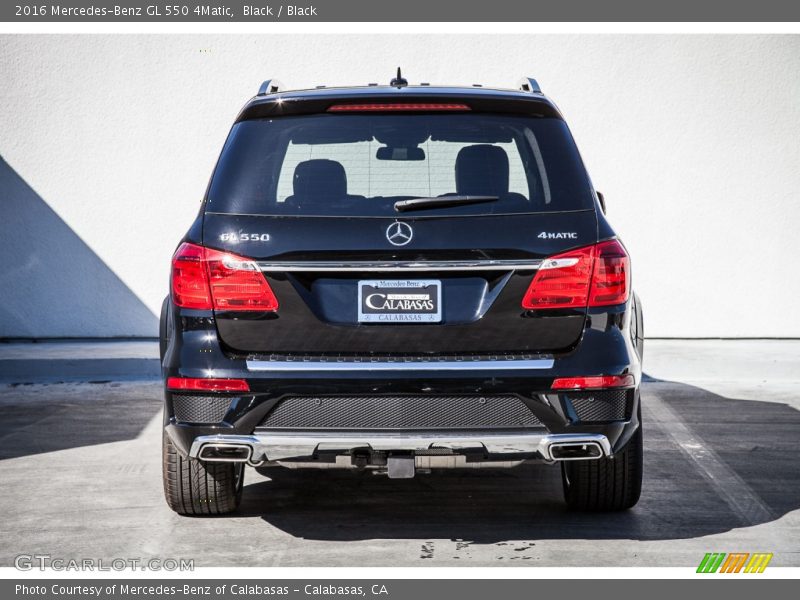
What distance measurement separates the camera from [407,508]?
561 centimetres

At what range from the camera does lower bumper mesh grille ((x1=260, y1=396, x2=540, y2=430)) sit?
4.47 metres

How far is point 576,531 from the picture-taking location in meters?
5.14

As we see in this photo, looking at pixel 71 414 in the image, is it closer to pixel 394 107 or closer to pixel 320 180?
pixel 320 180

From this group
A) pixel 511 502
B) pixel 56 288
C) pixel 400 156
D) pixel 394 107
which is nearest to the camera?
pixel 394 107

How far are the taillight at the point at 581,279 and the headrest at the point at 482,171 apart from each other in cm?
41

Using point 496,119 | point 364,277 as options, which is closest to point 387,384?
point 364,277

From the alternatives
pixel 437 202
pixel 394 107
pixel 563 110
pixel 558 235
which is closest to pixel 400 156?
pixel 394 107

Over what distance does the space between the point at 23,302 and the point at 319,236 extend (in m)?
7.97

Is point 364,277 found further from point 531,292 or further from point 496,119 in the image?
point 496,119

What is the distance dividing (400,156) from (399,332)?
3.24ft

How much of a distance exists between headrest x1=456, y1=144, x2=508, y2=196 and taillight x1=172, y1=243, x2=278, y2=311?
0.91 metres

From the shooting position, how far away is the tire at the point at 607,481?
5223 millimetres

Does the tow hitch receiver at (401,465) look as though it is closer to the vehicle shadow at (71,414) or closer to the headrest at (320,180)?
the headrest at (320,180)

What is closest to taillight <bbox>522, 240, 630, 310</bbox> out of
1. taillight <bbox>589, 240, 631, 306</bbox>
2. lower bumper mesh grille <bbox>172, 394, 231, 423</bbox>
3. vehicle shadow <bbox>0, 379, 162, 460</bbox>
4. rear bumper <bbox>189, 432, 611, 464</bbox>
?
taillight <bbox>589, 240, 631, 306</bbox>
